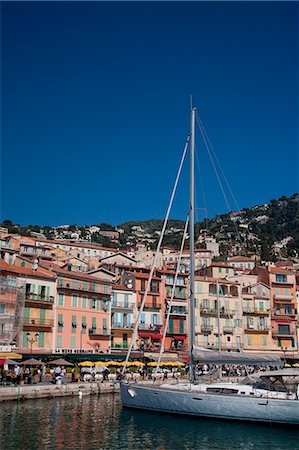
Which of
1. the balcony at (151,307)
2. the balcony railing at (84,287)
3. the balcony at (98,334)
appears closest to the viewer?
the balcony railing at (84,287)

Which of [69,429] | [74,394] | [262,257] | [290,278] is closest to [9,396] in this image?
[74,394]

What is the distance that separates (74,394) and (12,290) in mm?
12004

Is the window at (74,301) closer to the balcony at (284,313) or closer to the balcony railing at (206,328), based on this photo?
the balcony railing at (206,328)

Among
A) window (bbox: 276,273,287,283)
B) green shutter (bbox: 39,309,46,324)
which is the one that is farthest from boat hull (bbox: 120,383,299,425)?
window (bbox: 276,273,287,283)

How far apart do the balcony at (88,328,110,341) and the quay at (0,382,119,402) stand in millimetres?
12859

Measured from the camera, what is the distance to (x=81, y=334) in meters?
52.0

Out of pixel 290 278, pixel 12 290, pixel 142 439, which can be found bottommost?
pixel 142 439

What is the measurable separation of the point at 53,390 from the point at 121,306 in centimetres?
2397

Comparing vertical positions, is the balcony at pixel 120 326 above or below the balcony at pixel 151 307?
below

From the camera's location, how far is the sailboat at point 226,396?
88.3 ft

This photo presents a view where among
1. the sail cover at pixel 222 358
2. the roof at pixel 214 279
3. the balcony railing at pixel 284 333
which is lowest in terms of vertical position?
the sail cover at pixel 222 358

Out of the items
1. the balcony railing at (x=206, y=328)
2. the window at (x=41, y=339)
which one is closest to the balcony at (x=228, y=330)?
the balcony railing at (x=206, y=328)

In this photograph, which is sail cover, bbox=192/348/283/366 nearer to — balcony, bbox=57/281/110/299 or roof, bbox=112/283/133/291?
balcony, bbox=57/281/110/299

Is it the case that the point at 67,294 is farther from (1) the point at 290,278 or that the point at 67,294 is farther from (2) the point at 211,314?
(1) the point at 290,278
